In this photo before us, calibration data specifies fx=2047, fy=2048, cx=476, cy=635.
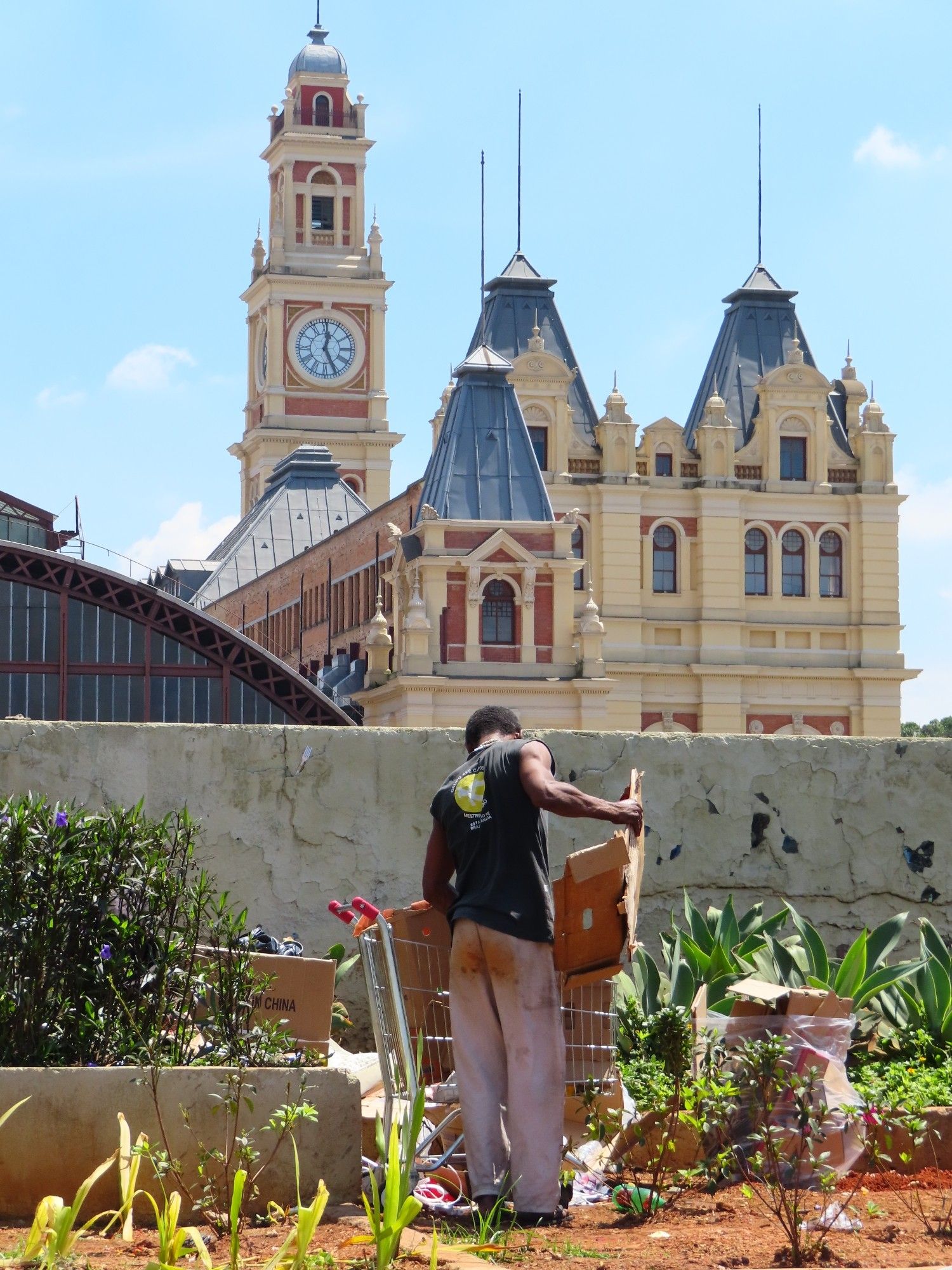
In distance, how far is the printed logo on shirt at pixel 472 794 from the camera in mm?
6555

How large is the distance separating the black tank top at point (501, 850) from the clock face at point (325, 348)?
3990 inches

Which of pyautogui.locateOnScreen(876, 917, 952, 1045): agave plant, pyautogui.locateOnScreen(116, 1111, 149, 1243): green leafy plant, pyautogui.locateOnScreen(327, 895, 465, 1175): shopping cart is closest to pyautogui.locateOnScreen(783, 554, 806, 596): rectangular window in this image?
pyautogui.locateOnScreen(876, 917, 952, 1045): agave plant

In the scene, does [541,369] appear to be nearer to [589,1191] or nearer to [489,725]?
[489,725]

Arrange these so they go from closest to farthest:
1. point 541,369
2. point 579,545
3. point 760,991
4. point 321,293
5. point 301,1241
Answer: point 301,1241
point 760,991
point 541,369
point 579,545
point 321,293

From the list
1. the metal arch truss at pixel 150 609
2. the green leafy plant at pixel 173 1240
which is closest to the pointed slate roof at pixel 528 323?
the metal arch truss at pixel 150 609

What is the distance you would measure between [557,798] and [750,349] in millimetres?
66948

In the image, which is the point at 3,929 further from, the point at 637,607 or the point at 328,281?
the point at 328,281

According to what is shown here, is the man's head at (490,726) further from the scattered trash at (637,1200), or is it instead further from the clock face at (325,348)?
the clock face at (325,348)

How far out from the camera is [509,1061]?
6.41 metres

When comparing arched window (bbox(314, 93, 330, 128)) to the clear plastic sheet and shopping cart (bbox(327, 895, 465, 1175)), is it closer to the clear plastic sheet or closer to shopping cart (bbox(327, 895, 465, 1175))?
shopping cart (bbox(327, 895, 465, 1175))

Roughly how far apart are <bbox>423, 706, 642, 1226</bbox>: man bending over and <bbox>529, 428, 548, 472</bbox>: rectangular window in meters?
59.8

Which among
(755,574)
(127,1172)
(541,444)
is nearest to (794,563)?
(755,574)

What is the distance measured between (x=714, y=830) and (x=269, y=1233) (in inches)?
157

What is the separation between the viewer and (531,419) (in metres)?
66.0
